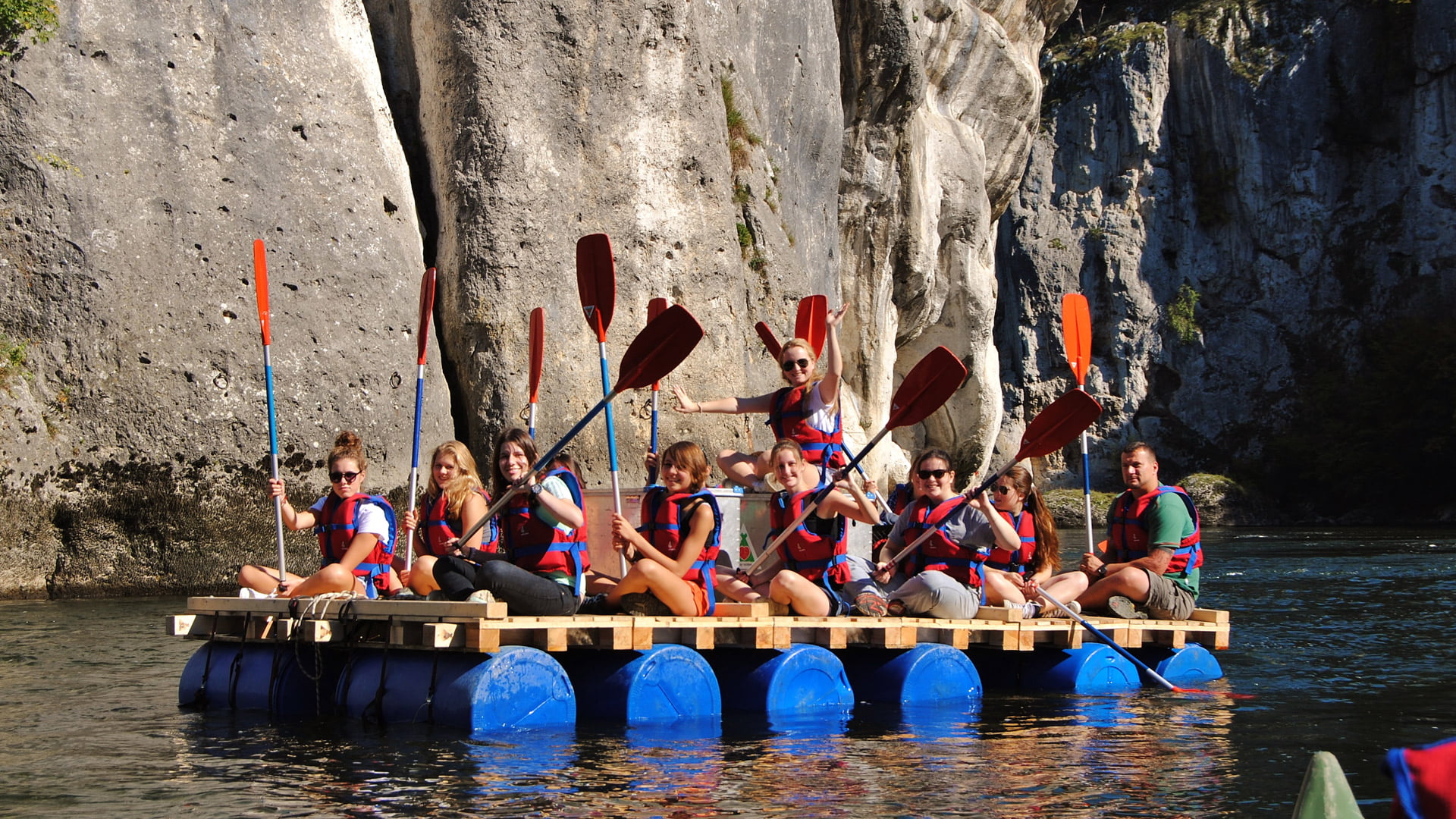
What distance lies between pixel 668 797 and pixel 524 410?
10.5 metres

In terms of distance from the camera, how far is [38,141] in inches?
524

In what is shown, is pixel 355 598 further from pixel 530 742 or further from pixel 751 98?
pixel 751 98

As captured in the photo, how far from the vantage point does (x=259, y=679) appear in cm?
727

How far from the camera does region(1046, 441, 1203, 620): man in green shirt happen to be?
8.46 metres

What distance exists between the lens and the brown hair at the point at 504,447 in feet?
23.0

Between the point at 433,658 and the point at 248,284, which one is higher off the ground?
the point at 248,284

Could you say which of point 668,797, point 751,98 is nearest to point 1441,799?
point 668,797

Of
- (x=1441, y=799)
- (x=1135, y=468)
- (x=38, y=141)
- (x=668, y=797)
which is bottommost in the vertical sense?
(x=668, y=797)

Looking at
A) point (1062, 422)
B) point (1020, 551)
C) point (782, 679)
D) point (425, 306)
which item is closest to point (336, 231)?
point (425, 306)

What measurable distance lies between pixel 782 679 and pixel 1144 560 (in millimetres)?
2670

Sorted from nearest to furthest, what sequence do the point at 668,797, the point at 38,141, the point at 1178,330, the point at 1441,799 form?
1. the point at 1441,799
2. the point at 668,797
3. the point at 38,141
4. the point at 1178,330

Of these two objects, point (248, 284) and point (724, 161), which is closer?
point (248, 284)

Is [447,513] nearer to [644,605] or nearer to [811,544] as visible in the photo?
[644,605]

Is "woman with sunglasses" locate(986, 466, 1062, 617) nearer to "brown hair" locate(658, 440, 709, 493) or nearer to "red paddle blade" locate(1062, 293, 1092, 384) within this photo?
"brown hair" locate(658, 440, 709, 493)
